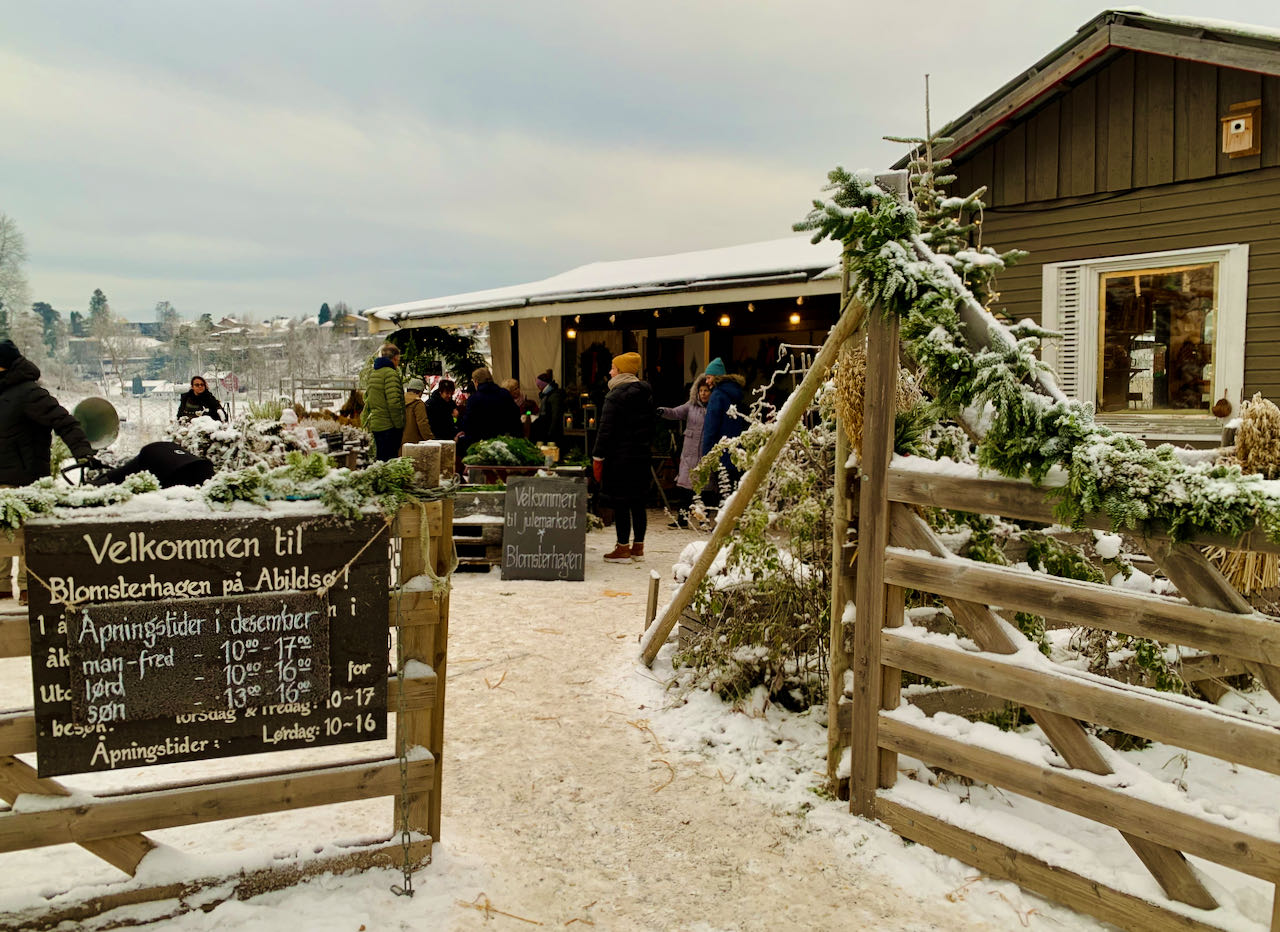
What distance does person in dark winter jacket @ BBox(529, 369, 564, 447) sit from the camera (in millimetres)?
12297

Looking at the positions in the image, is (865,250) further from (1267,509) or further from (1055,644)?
(1055,644)

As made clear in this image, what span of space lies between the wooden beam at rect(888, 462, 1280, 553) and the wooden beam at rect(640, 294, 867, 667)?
606 mm

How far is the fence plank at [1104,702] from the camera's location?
227cm

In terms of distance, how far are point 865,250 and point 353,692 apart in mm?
2306

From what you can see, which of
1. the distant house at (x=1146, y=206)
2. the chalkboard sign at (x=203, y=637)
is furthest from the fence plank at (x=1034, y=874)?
the distant house at (x=1146, y=206)

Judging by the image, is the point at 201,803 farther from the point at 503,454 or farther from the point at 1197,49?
the point at 1197,49

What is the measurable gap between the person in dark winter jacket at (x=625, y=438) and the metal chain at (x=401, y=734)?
5168 millimetres

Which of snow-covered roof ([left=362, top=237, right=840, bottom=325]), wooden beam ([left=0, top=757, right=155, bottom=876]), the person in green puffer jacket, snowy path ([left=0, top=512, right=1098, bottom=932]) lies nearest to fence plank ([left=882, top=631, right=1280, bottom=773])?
snowy path ([left=0, top=512, right=1098, bottom=932])

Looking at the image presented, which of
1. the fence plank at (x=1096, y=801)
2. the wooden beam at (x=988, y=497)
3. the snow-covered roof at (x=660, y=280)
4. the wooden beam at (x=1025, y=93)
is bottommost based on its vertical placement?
the fence plank at (x=1096, y=801)

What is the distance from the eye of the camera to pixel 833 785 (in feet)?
11.6

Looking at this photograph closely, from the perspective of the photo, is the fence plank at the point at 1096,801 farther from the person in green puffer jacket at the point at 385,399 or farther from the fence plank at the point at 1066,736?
the person in green puffer jacket at the point at 385,399

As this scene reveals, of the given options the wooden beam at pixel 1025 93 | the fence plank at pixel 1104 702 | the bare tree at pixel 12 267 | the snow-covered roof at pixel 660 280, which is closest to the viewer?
the fence plank at pixel 1104 702

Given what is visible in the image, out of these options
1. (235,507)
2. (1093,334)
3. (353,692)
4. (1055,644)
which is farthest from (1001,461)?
(1093,334)

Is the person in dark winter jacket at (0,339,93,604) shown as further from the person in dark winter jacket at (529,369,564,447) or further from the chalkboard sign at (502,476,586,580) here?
the person in dark winter jacket at (529,369,564,447)
